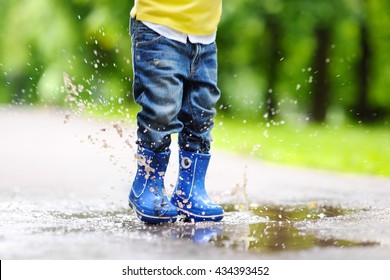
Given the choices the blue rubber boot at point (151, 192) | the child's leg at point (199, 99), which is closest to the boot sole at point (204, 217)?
the blue rubber boot at point (151, 192)

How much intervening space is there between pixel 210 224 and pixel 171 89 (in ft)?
2.26

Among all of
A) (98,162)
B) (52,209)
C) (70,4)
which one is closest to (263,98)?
(70,4)

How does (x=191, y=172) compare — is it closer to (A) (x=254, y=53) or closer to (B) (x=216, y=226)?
(B) (x=216, y=226)

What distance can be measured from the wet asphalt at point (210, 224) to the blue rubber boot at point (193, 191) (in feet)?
0.26

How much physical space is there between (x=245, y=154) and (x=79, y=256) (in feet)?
22.8

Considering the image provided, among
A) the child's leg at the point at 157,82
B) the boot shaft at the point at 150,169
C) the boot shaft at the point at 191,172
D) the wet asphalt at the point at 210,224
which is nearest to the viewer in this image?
the wet asphalt at the point at 210,224

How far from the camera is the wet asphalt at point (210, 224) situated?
3430mm

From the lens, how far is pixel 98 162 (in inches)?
335

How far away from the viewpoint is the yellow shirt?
162 inches

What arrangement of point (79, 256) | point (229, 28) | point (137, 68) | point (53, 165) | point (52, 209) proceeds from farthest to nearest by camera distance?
1. point (229, 28)
2. point (53, 165)
3. point (52, 209)
4. point (137, 68)
5. point (79, 256)

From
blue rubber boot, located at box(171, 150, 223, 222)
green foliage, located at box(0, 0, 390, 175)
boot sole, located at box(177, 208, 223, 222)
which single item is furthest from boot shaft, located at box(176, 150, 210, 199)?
green foliage, located at box(0, 0, 390, 175)

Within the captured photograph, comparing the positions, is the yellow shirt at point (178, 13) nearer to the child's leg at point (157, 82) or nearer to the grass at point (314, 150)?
the child's leg at point (157, 82)

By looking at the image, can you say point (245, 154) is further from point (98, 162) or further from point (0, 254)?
point (0, 254)

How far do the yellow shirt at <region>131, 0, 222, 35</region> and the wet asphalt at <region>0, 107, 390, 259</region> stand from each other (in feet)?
2.27
